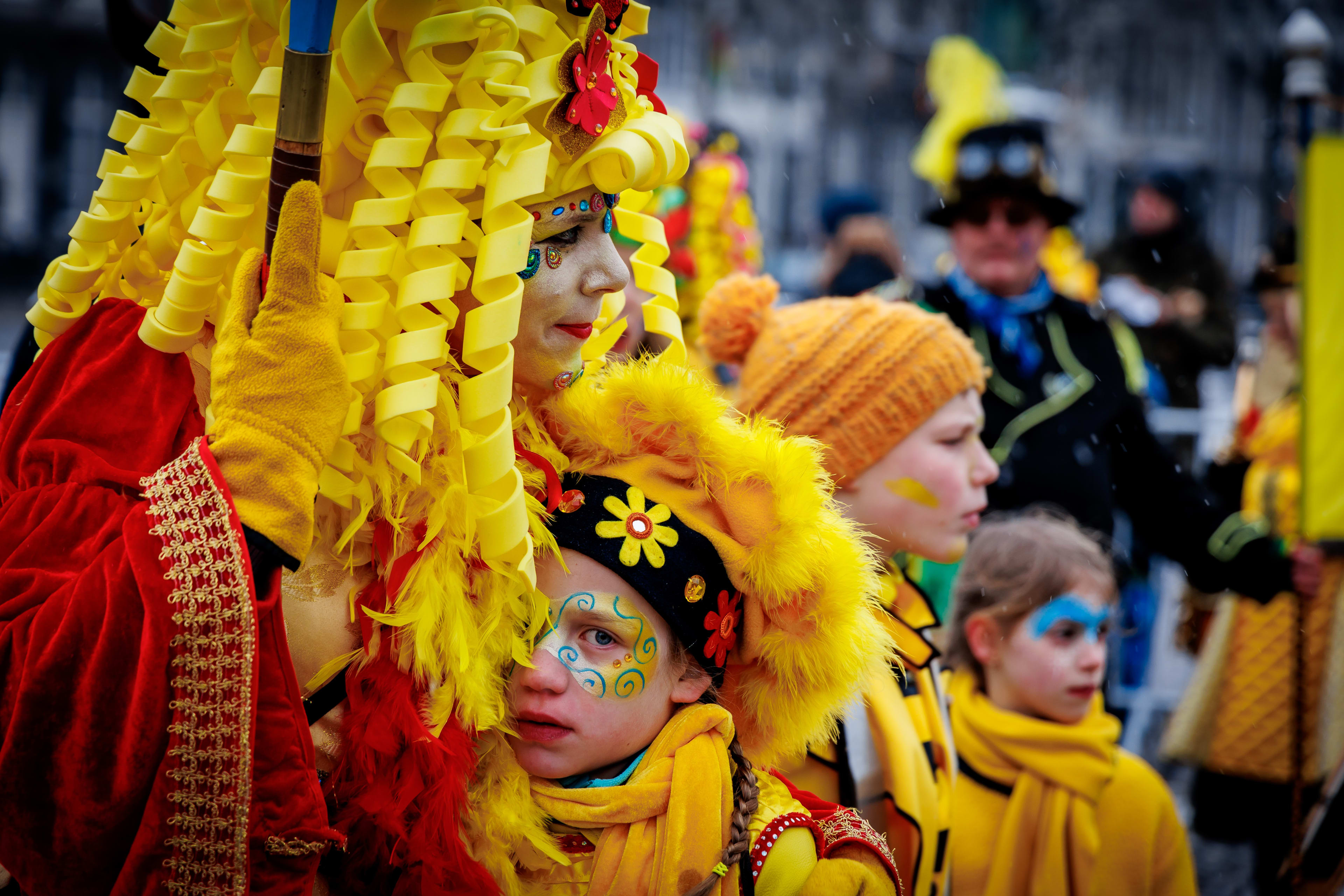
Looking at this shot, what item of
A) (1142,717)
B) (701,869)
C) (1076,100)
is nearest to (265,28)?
(701,869)

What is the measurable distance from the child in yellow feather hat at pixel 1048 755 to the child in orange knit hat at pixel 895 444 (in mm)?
242

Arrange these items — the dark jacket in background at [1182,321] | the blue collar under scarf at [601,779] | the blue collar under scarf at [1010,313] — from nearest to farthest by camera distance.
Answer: the blue collar under scarf at [601,779] < the blue collar under scarf at [1010,313] < the dark jacket in background at [1182,321]

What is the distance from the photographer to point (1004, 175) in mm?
4180

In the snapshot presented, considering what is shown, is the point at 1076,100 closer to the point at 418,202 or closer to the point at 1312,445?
the point at 1312,445

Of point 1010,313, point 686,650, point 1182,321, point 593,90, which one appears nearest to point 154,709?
point 686,650

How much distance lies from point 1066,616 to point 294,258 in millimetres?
1992

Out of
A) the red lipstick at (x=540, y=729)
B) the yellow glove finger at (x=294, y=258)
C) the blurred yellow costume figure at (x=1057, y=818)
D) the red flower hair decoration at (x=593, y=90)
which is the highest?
the red flower hair decoration at (x=593, y=90)

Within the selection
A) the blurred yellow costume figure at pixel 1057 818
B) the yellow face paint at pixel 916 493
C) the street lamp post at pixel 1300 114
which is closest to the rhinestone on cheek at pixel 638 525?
the yellow face paint at pixel 916 493

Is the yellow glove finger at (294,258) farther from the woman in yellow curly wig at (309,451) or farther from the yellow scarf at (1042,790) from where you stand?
the yellow scarf at (1042,790)

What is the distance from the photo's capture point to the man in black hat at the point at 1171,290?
23.4ft

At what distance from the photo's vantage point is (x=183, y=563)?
138 centimetres

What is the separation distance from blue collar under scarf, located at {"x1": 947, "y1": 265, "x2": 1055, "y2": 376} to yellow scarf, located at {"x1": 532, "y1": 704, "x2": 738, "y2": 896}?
2.44 m

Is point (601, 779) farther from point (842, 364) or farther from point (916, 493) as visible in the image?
point (842, 364)

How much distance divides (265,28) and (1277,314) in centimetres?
521
